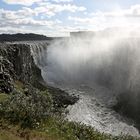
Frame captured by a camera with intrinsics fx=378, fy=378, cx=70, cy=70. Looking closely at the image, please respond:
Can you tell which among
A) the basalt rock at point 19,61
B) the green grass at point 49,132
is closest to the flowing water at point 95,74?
the basalt rock at point 19,61

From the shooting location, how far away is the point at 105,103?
97.3m

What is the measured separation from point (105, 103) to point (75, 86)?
90.2ft

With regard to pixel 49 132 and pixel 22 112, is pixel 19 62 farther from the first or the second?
pixel 49 132

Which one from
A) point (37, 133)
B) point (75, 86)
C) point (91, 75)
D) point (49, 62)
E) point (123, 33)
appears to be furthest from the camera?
point (123, 33)

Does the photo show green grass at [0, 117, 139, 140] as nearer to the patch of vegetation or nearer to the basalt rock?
the patch of vegetation

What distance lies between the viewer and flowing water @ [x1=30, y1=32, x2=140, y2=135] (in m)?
79.9

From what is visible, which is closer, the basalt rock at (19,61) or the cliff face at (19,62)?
the cliff face at (19,62)

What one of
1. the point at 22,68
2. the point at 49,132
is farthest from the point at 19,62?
the point at 49,132

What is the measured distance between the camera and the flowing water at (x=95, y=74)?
79938 mm

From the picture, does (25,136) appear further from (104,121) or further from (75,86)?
(75,86)

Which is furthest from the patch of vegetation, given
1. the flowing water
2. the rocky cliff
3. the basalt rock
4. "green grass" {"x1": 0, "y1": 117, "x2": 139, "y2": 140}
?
the basalt rock

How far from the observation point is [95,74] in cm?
15675

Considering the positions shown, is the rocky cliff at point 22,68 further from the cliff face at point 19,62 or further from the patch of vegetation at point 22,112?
the patch of vegetation at point 22,112

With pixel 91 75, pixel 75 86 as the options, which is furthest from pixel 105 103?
pixel 91 75
